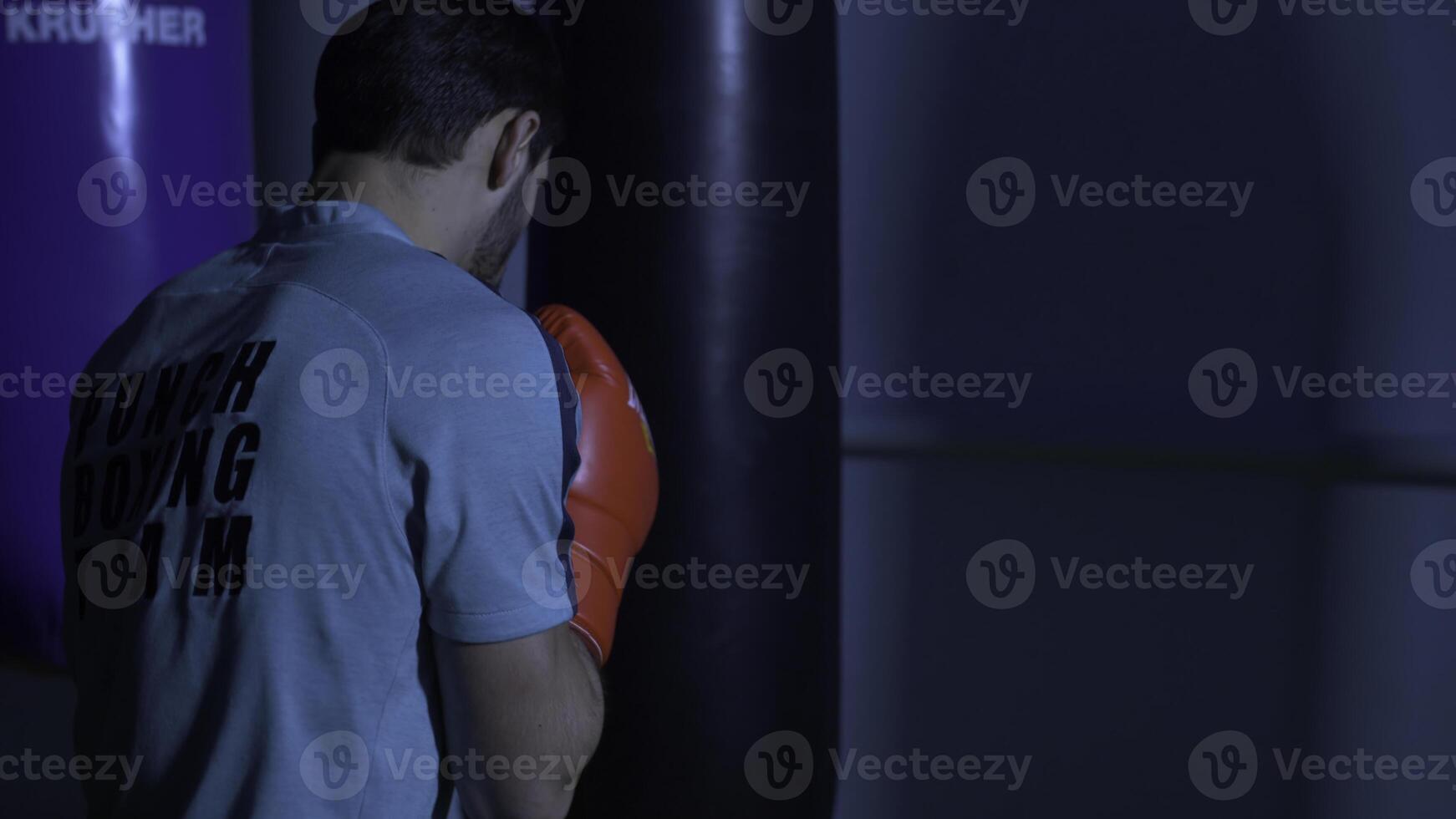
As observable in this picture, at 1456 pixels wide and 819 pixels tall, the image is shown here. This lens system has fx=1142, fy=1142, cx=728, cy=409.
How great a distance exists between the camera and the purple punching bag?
62.6 inches

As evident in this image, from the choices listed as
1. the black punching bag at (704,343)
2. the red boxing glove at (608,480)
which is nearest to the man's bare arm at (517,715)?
the red boxing glove at (608,480)

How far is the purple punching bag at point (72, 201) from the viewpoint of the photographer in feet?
5.22

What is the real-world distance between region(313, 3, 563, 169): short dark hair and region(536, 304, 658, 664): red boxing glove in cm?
25

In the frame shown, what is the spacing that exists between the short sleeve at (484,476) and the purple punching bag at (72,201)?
1.23 m

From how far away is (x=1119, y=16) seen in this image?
1.66 meters

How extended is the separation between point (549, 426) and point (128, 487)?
0.26m

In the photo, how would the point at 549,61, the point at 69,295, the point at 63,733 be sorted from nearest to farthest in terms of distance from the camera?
1. the point at 549,61
2. the point at 63,733
3. the point at 69,295

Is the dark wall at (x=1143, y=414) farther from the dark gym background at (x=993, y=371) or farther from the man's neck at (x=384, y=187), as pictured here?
the man's neck at (x=384, y=187)

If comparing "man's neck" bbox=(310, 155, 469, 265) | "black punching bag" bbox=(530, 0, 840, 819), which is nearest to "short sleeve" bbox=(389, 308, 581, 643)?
"man's neck" bbox=(310, 155, 469, 265)

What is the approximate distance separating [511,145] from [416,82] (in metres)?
0.08

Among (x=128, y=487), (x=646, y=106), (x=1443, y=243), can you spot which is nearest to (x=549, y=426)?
(x=128, y=487)

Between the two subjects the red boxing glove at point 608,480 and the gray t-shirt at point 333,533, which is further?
the red boxing glove at point 608,480

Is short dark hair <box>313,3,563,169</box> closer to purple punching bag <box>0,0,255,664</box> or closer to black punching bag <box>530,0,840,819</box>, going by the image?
black punching bag <box>530,0,840,819</box>

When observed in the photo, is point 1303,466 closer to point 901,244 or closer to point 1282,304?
point 1282,304
